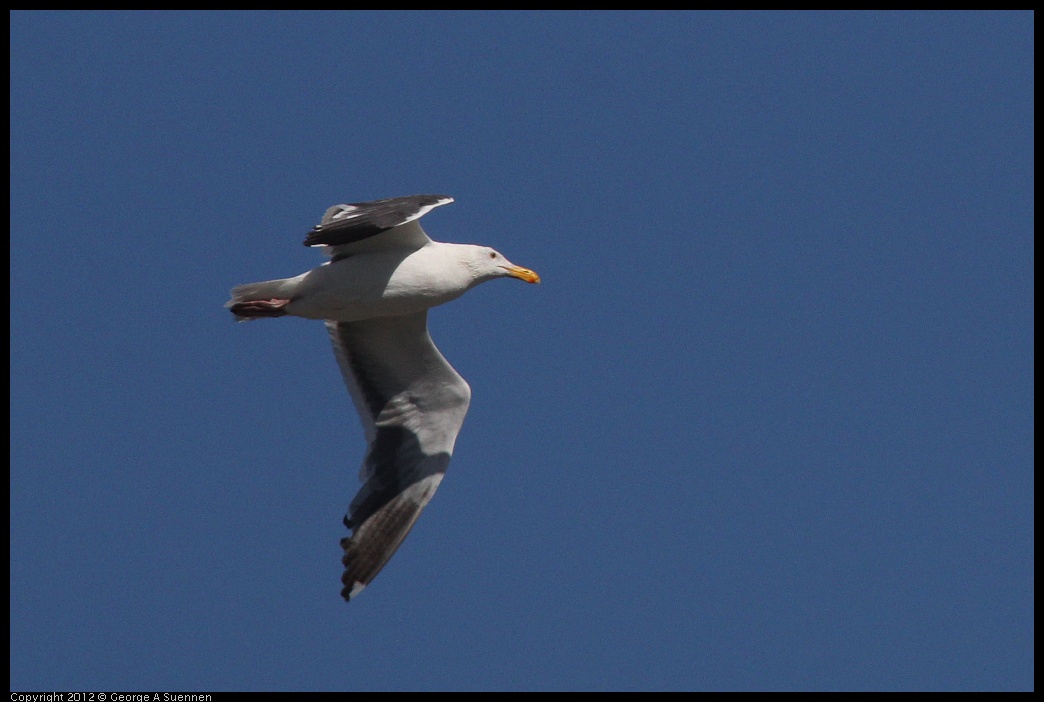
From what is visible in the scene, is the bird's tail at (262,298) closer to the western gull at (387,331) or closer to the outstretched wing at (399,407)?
the western gull at (387,331)

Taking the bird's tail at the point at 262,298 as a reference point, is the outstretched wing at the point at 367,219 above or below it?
above

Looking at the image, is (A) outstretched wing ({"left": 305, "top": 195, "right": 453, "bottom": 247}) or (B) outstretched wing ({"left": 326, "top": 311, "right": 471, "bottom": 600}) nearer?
(A) outstretched wing ({"left": 305, "top": 195, "right": 453, "bottom": 247})

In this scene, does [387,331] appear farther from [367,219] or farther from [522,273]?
[367,219]

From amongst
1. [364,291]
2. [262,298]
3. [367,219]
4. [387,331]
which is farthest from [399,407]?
[367,219]

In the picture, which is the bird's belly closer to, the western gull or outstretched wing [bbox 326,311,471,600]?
the western gull

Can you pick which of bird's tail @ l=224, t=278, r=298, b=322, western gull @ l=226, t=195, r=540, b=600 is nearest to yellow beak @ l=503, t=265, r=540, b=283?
western gull @ l=226, t=195, r=540, b=600

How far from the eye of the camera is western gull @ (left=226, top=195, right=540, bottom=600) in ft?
37.5

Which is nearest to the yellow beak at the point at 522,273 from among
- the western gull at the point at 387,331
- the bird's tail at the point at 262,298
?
the western gull at the point at 387,331

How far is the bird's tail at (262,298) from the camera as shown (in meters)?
11.6

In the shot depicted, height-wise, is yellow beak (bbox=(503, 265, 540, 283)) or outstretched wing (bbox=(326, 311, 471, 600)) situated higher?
yellow beak (bbox=(503, 265, 540, 283))

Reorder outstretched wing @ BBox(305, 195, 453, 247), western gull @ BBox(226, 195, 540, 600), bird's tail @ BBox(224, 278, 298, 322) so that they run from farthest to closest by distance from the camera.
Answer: bird's tail @ BBox(224, 278, 298, 322)
western gull @ BBox(226, 195, 540, 600)
outstretched wing @ BBox(305, 195, 453, 247)

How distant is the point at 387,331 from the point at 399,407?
767mm
